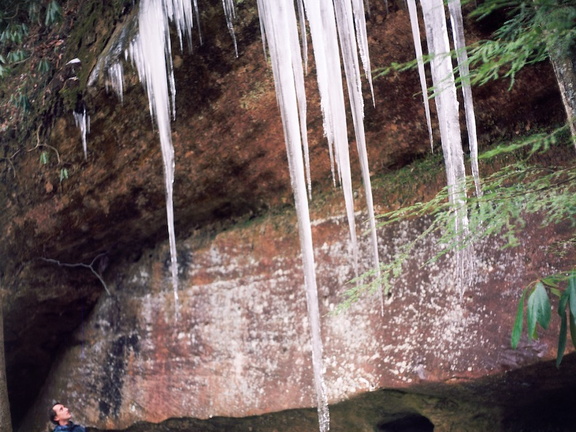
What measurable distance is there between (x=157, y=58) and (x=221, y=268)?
1.83 metres

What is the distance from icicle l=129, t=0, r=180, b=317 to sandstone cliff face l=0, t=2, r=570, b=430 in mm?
106

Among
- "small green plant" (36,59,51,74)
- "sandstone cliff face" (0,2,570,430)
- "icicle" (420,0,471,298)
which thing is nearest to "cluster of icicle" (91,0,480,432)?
"icicle" (420,0,471,298)

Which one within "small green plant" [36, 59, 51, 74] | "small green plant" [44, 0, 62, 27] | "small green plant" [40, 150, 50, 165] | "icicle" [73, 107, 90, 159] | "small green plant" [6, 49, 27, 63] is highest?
"small green plant" [44, 0, 62, 27]

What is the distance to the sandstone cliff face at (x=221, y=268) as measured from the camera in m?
4.50

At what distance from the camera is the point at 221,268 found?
18.3ft

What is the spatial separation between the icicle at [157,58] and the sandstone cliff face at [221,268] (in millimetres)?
106

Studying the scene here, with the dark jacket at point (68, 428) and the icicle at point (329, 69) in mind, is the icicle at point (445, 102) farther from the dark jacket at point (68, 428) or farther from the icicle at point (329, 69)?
the dark jacket at point (68, 428)

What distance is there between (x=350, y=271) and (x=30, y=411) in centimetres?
363

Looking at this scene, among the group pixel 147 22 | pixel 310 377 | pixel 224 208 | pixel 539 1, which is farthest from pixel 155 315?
pixel 539 1

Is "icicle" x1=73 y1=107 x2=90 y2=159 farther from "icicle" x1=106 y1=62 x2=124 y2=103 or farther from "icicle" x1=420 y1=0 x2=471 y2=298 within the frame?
"icicle" x1=420 y1=0 x2=471 y2=298

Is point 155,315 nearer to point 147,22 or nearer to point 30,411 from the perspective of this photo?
point 30,411

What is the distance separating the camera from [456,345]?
172 inches

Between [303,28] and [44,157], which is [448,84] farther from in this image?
[44,157]

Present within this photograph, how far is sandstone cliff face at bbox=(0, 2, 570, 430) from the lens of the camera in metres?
4.50
